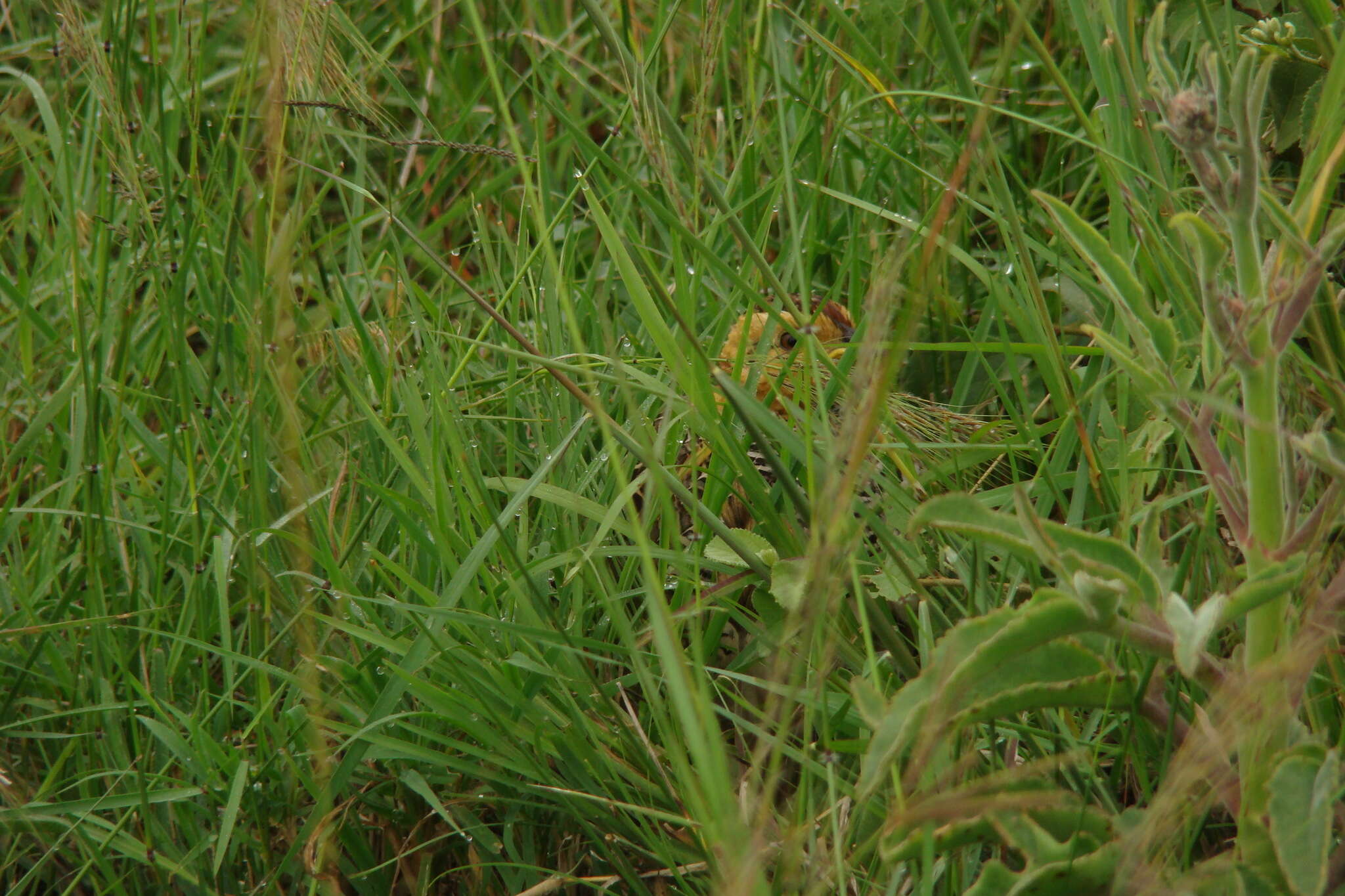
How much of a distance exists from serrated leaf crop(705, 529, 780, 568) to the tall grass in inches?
0.6

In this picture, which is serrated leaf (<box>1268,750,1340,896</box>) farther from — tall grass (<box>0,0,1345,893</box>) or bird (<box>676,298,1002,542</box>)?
bird (<box>676,298,1002,542</box>)

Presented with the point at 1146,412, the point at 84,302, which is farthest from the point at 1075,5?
the point at 84,302

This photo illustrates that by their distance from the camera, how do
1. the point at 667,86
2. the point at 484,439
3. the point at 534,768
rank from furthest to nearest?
1. the point at 667,86
2. the point at 484,439
3. the point at 534,768

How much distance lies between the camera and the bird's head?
1.62 metres

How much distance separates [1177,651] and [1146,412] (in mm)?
774

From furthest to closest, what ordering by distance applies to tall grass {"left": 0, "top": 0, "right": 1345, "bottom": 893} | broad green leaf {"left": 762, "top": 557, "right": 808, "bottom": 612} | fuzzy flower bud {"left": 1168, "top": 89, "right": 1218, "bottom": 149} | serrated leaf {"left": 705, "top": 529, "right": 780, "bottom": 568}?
serrated leaf {"left": 705, "top": 529, "right": 780, "bottom": 568}
broad green leaf {"left": 762, "top": 557, "right": 808, "bottom": 612}
tall grass {"left": 0, "top": 0, "right": 1345, "bottom": 893}
fuzzy flower bud {"left": 1168, "top": 89, "right": 1218, "bottom": 149}

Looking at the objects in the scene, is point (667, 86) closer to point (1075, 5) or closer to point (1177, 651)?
point (1075, 5)

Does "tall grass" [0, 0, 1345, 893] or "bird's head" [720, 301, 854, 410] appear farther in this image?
"bird's head" [720, 301, 854, 410]

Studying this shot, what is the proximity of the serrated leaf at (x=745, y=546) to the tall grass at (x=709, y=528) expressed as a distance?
2cm

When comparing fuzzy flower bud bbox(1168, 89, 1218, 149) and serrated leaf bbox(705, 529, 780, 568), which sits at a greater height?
fuzzy flower bud bbox(1168, 89, 1218, 149)

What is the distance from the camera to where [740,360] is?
1704 millimetres

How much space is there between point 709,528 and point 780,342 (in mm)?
967

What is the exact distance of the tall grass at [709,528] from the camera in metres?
0.99

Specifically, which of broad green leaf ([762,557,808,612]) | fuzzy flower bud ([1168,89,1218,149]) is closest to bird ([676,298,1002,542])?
broad green leaf ([762,557,808,612])
